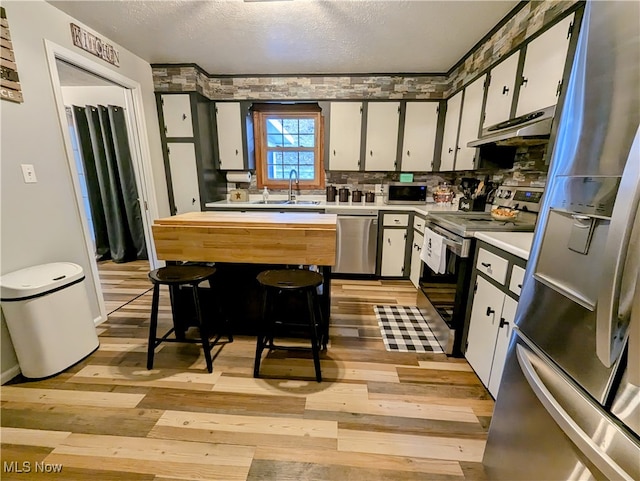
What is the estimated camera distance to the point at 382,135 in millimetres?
3473

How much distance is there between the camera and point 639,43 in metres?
0.64

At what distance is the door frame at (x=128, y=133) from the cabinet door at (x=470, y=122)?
328cm

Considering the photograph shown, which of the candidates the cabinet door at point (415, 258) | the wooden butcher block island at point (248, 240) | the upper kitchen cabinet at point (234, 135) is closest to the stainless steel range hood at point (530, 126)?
the wooden butcher block island at point (248, 240)

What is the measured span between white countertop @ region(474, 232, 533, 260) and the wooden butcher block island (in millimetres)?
960

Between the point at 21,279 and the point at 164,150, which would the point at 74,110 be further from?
the point at 21,279

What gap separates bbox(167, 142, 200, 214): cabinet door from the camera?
10.9ft

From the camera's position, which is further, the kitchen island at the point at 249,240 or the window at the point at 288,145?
the window at the point at 288,145

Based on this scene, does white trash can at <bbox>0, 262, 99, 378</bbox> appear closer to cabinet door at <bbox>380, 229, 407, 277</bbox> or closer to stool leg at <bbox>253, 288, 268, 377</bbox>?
stool leg at <bbox>253, 288, 268, 377</bbox>

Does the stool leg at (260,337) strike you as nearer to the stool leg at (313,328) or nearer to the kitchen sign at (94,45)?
the stool leg at (313,328)

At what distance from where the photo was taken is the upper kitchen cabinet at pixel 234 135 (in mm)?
3529

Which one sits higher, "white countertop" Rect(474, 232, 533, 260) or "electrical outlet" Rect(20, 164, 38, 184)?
"electrical outlet" Rect(20, 164, 38, 184)

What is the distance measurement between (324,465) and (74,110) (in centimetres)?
520

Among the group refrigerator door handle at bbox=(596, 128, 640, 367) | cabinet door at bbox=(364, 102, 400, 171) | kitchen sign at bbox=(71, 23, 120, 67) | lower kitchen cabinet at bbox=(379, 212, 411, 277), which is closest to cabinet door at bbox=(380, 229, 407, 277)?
lower kitchen cabinet at bbox=(379, 212, 411, 277)

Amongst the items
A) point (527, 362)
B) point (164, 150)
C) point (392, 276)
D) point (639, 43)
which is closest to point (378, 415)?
point (527, 362)
